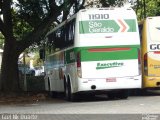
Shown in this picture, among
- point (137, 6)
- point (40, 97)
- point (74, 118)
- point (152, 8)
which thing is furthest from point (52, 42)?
point (152, 8)

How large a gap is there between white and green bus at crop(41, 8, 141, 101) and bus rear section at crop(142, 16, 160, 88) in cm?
179

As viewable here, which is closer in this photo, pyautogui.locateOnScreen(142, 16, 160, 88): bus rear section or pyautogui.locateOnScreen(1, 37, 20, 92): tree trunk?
pyautogui.locateOnScreen(142, 16, 160, 88): bus rear section

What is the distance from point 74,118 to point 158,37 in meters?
9.70

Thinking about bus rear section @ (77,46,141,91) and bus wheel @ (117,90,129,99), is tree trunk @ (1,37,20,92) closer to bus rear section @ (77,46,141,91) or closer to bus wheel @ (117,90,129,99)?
bus wheel @ (117,90,129,99)

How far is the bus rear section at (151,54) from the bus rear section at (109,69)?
1849mm

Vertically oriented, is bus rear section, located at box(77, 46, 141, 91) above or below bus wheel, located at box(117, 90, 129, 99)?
above

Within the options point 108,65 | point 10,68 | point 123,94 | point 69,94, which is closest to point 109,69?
point 108,65

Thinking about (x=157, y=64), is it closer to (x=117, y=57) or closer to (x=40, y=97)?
(x=117, y=57)

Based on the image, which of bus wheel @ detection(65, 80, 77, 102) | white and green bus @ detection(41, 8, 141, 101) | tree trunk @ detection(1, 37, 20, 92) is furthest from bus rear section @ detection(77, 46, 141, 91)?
tree trunk @ detection(1, 37, 20, 92)

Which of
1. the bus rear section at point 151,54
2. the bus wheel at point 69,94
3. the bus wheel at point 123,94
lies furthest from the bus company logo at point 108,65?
the bus rear section at point 151,54

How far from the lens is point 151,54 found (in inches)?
909

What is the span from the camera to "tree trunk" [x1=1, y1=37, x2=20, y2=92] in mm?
28709

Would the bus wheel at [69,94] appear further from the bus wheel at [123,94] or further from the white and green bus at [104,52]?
the bus wheel at [123,94]

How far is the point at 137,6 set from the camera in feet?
115
